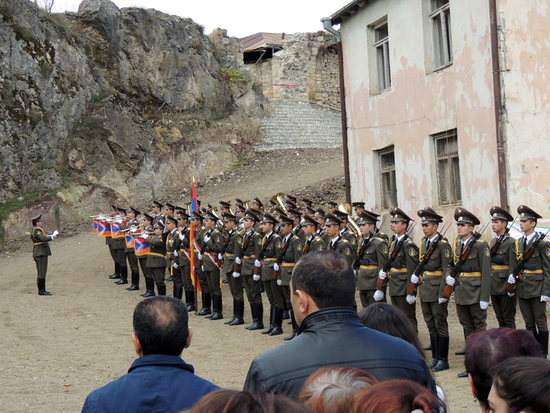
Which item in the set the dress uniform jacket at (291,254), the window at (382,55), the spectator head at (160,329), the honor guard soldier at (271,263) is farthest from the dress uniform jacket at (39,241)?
the spectator head at (160,329)

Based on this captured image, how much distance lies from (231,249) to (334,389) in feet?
33.1

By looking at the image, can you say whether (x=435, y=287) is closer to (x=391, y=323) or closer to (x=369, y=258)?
(x=369, y=258)

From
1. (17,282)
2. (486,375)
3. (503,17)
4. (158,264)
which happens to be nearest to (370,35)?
(503,17)

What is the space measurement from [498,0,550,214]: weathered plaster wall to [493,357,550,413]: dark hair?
30.4 feet

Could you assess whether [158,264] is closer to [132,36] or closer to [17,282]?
[17,282]

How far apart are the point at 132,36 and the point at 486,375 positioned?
27.5 m

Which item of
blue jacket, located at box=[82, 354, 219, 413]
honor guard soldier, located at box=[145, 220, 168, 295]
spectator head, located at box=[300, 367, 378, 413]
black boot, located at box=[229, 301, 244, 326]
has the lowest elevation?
black boot, located at box=[229, 301, 244, 326]

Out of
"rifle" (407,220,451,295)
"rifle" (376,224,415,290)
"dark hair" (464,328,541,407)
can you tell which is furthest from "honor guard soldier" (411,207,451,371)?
"dark hair" (464,328,541,407)

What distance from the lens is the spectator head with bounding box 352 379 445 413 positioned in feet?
5.28

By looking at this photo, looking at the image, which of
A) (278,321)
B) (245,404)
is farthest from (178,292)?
(245,404)

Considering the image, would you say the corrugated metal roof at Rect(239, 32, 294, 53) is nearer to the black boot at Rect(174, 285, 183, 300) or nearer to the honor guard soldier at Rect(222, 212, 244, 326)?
the black boot at Rect(174, 285, 183, 300)

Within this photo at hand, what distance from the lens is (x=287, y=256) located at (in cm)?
1048

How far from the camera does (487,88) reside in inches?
436

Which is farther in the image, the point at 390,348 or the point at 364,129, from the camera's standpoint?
the point at 364,129
